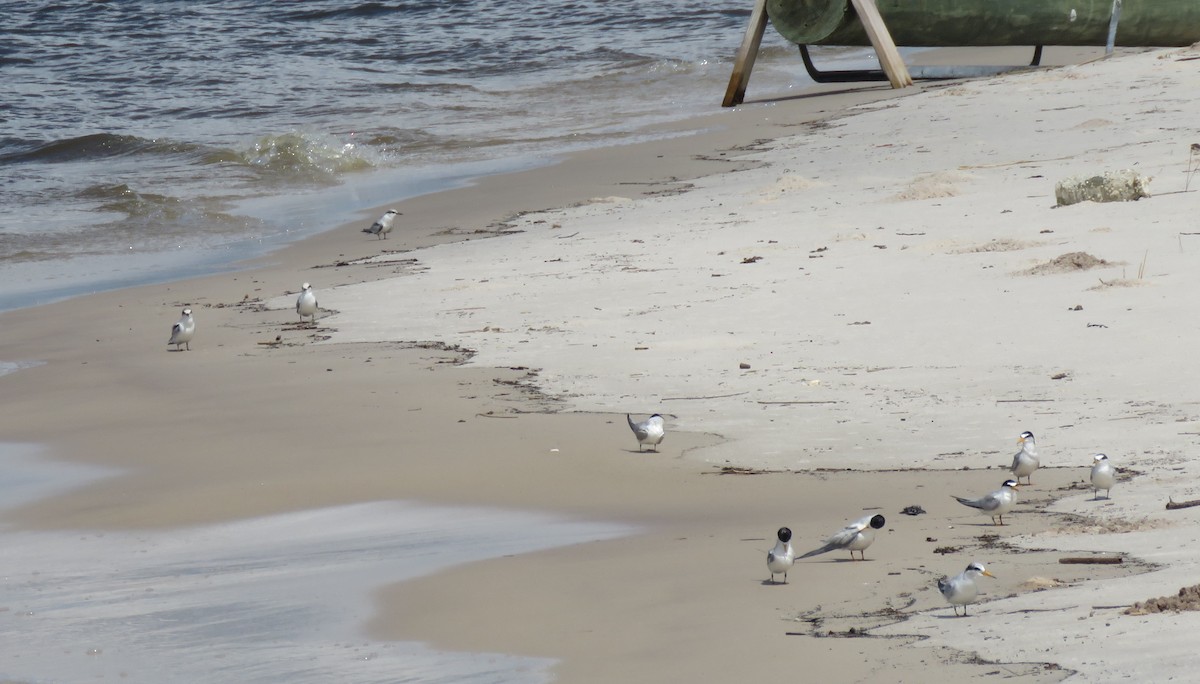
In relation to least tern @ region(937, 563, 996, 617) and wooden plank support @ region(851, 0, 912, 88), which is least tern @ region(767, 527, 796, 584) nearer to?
least tern @ region(937, 563, 996, 617)

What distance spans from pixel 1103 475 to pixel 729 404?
2.05m

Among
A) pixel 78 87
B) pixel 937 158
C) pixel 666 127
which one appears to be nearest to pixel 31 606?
pixel 937 158

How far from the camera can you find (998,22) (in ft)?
55.9

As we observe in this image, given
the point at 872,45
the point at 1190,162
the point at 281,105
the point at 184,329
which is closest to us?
the point at 184,329

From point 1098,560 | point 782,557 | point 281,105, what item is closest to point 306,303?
point 782,557

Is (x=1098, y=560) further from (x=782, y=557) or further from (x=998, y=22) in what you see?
(x=998, y=22)

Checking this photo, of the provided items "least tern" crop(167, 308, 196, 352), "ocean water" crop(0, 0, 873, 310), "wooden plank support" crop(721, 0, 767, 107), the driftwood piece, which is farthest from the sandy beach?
"wooden plank support" crop(721, 0, 767, 107)

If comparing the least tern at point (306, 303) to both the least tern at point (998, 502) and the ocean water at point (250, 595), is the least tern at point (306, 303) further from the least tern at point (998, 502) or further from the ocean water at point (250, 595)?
the least tern at point (998, 502)

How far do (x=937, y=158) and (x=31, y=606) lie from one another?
28.9 ft

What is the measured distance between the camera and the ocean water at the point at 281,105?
14.7m

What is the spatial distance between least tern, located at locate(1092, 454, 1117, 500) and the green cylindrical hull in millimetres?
12696

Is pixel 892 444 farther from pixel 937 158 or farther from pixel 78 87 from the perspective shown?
pixel 78 87

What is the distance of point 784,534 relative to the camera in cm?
453

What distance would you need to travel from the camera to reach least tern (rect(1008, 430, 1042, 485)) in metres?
5.12
